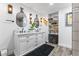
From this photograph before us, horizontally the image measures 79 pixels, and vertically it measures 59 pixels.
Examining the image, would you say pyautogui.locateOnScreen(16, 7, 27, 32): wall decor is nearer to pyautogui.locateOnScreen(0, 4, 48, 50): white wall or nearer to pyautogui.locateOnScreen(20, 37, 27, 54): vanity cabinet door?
pyautogui.locateOnScreen(0, 4, 48, 50): white wall

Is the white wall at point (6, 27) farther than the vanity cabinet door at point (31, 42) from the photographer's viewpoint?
No

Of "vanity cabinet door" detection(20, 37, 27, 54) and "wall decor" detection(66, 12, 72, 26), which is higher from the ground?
"wall decor" detection(66, 12, 72, 26)

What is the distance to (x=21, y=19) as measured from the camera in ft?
5.55

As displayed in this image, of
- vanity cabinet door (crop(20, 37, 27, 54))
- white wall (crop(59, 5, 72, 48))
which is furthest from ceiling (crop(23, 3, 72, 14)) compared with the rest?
vanity cabinet door (crop(20, 37, 27, 54))

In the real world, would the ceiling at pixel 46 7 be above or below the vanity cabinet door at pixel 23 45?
above

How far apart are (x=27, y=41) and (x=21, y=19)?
0.40 metres

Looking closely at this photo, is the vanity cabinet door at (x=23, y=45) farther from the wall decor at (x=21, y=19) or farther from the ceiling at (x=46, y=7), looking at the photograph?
the ceiling at (x=46, y=7)

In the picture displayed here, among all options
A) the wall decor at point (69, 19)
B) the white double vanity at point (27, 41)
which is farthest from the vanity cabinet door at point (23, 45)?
the wall decor at point (69, 19)

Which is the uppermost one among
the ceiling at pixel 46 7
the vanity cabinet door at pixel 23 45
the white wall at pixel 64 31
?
the ceiling at pixel 46 7

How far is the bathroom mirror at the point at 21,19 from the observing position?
1.63 meters

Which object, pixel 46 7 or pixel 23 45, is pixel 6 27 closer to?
pixel 23 45

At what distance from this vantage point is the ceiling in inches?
63.9

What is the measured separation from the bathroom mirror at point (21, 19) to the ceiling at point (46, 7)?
168 millimetres

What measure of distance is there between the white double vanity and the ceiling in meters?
0.41
